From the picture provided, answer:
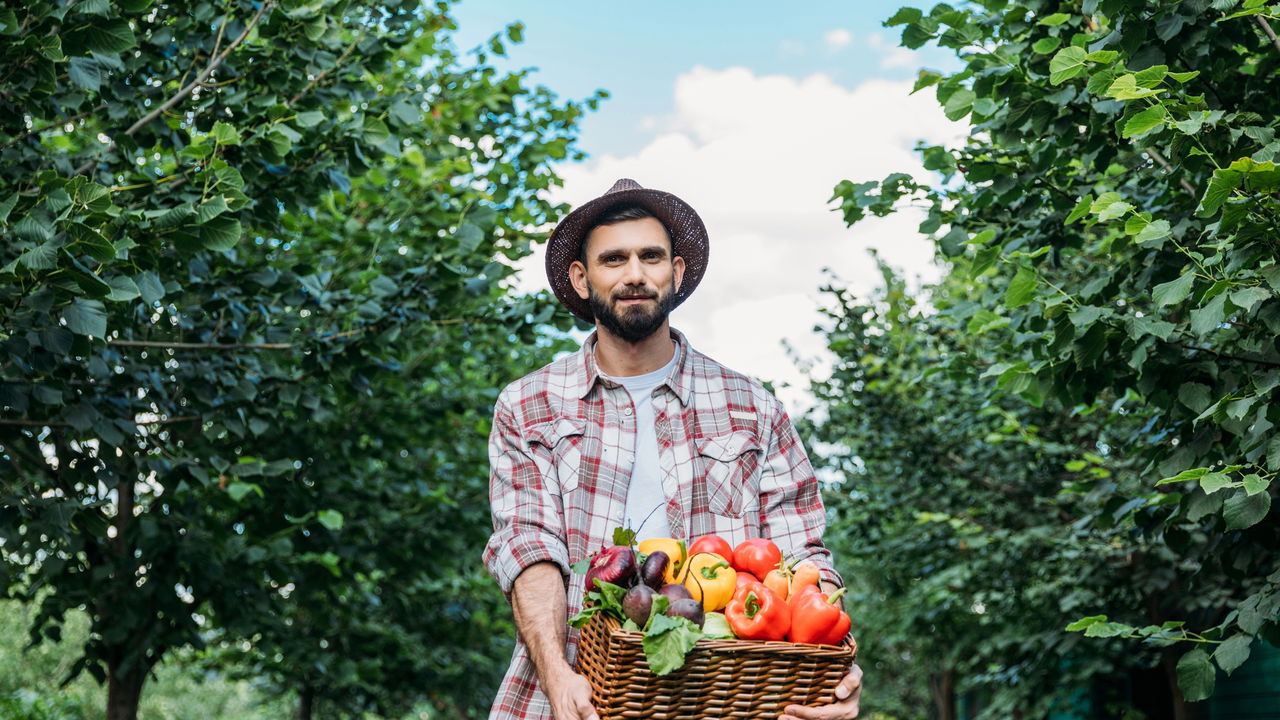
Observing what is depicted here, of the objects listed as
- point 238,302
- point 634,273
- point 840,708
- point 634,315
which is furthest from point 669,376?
point 238,302

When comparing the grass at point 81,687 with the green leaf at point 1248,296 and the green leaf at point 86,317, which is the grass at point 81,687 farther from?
the green leaf at point 1248,296

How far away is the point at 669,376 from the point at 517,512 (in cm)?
60

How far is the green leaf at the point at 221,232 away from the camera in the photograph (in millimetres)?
4184

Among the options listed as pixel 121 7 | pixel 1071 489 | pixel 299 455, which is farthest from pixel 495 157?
pixel 1071 489

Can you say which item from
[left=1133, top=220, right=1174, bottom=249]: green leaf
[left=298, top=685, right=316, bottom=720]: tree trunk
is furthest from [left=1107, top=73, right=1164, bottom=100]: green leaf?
[left=298, top=685, right=316, bottom=720]: tree trunk

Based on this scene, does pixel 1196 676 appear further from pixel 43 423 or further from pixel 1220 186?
pixel 43 423

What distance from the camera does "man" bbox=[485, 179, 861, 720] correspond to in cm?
282

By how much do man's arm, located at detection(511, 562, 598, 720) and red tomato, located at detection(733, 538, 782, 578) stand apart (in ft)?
1.46

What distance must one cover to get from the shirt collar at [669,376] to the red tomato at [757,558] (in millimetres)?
656

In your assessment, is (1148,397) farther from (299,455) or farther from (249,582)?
(249,582)

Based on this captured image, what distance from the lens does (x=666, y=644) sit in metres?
2.11

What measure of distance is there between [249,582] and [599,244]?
516 centimetres

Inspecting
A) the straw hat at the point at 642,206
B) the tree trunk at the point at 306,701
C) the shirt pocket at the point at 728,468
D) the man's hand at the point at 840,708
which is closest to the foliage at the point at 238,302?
the straw hat at the point at 642,206

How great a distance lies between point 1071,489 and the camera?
6289 millimetres
